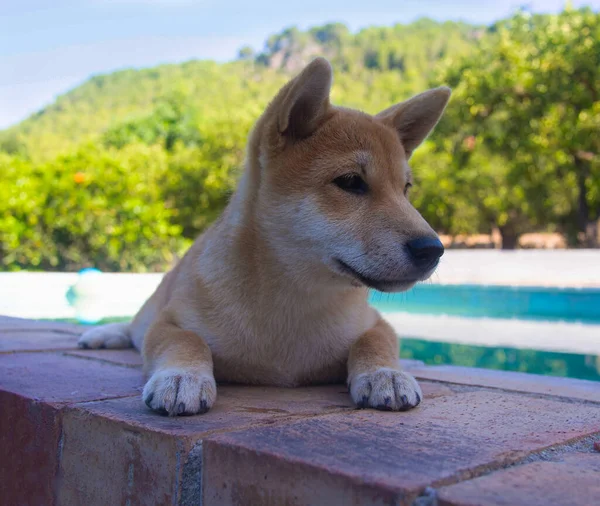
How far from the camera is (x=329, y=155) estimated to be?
8.36ft

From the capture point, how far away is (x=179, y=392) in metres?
2.04

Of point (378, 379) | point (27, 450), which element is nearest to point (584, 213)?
point (378, 379)

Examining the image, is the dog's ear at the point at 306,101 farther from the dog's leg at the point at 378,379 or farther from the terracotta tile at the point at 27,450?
the terracotta tile at the point at 27,450

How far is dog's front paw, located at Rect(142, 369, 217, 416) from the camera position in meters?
2.01

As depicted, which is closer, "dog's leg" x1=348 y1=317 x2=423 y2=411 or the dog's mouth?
"dog's leg" x1=348 y1=317 x2=423 y2=411

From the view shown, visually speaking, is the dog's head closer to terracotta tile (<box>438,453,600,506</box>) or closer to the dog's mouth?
the dog's mouth

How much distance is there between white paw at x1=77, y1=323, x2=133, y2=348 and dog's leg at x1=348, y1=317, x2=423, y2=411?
187cm

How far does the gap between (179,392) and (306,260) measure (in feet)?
2.37

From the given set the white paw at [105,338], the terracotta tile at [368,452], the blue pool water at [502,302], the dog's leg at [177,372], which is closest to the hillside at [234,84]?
the blue pool water at [502,302]

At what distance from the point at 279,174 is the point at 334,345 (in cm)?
73

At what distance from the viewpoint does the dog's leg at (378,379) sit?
2176 millimetres

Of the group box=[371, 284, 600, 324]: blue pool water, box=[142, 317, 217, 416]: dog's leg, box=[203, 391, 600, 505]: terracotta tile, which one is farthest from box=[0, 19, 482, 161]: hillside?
box=[203, 391, 600, 505]: terracotta tile

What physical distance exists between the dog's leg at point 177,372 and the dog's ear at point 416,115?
132cm

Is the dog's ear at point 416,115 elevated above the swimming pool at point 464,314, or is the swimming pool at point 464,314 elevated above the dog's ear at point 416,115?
the dog's ear at point 416,115
